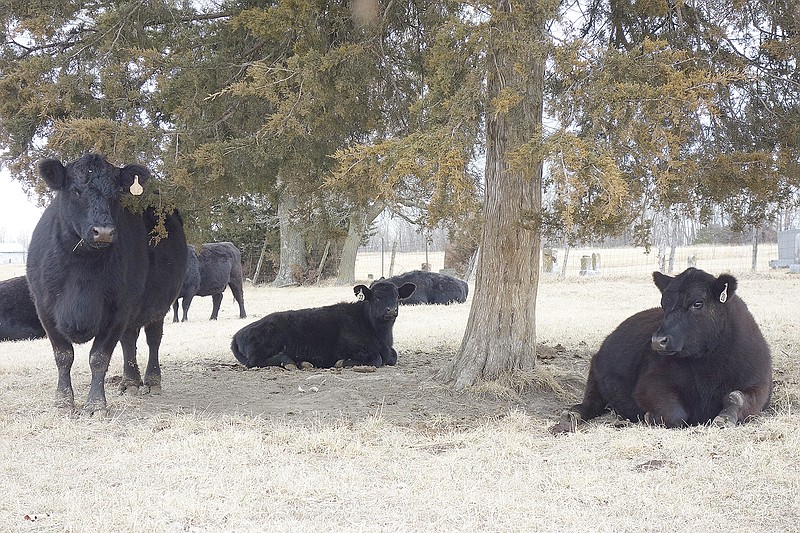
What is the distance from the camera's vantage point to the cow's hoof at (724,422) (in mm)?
6188

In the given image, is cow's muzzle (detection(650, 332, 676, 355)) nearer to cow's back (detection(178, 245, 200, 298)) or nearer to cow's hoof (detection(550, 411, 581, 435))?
cow's hoof (detection(550, 411, 581, 435))

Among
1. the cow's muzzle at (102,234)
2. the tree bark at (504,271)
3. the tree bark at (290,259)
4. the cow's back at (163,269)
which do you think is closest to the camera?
the cow's muzzle at (102,234)

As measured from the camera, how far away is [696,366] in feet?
22.2

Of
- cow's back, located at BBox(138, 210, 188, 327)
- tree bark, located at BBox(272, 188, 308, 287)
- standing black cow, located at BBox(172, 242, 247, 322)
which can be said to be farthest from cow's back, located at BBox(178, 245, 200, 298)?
tree bark, located at BBox(272, 188, 308, 287)

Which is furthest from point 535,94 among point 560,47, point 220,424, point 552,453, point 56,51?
point 56,51

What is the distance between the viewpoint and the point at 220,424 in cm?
681

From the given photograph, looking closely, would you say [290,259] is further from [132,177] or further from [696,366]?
[696,366]

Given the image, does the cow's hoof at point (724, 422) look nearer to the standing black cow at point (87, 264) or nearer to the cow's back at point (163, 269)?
the standing black cow at point (87, 264)

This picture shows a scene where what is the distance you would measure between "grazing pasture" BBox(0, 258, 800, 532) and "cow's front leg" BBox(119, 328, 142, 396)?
1.40 feet

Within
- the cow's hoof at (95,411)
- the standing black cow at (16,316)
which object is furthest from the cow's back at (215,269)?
the cow's hoof at (95,411)

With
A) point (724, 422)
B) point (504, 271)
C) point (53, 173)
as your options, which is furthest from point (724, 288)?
point (53, 173)

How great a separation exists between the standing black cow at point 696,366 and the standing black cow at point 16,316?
12319 mm

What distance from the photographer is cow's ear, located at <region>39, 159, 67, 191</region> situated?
724cm

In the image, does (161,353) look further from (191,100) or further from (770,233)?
(770,233)
